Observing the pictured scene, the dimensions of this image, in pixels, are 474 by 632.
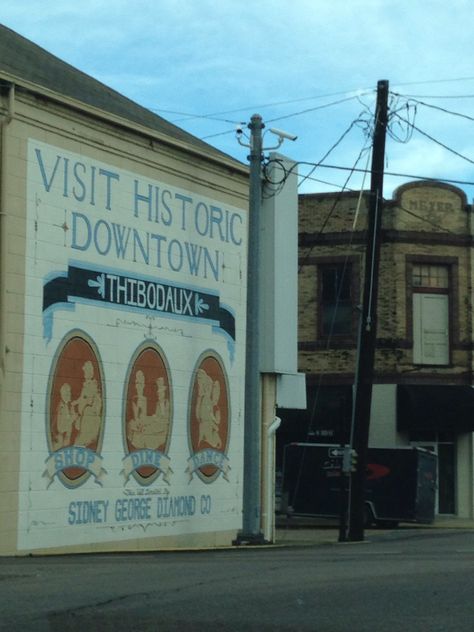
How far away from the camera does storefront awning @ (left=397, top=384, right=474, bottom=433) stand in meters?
36.9

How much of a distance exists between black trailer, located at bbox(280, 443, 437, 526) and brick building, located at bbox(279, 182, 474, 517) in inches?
120

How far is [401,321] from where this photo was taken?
37.5 m

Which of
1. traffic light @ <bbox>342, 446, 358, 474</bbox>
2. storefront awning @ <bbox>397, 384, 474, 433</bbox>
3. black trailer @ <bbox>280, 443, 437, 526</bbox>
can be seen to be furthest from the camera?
storefront awning @ <bbox>397, 384, 474, 433</bbox>

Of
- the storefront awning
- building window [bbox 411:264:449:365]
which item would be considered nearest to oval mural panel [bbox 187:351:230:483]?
the storefront awning

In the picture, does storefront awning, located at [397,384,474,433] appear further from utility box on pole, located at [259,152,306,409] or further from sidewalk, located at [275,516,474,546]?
utility box on pole, located at [259,152,306,409]

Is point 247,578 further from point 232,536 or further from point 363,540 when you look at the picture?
point 363,540

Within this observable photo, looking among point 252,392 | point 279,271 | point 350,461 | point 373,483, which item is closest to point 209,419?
point 252,392

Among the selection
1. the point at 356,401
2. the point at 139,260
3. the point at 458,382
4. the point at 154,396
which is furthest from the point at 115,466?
the point at 458,382

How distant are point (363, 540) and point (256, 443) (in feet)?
20.5

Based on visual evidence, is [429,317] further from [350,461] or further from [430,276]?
[350,461]

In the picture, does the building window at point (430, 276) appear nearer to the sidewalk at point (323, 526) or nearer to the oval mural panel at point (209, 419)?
the sidewalk at point (323, 526)

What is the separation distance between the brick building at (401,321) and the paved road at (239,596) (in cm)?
2244

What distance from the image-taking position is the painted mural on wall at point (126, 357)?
64.7 ft

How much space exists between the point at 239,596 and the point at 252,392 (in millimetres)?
12180
